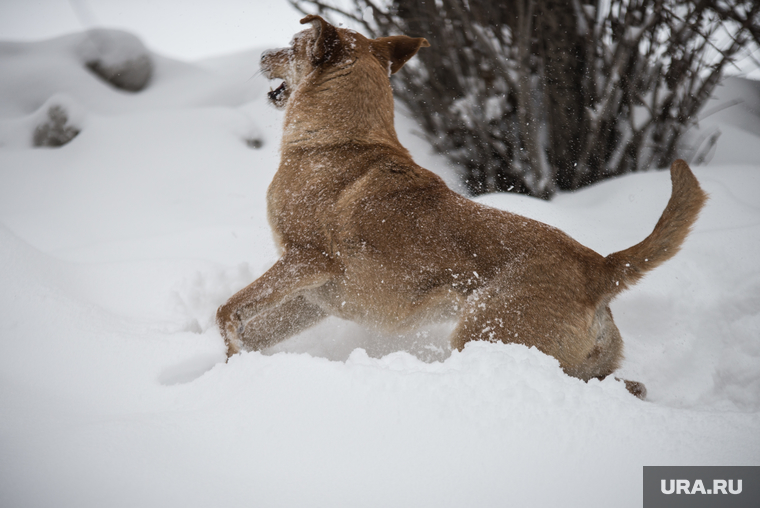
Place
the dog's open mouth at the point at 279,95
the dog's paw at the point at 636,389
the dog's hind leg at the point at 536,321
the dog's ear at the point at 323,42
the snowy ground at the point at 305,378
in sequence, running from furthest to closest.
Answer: the dog's open mouth at the point at 279,95
the dog's ear at the point at 323,42
the dog's paw at the point at 636,389
the dog's hind leg at the point at 536,321
the snowy ground at the point at 305,378

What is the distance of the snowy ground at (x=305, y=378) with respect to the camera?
1.36 meters

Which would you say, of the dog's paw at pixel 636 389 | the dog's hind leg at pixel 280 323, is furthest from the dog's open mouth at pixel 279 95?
the dog's paw at pixel 636 389

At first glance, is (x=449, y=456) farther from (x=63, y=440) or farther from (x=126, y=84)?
(x=126, y=84)

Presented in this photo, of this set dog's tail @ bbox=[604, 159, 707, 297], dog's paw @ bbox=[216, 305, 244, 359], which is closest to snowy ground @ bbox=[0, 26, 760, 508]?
dog's paw @ bbox=[216, 305, 244, 359]

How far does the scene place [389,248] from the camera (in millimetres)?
2252

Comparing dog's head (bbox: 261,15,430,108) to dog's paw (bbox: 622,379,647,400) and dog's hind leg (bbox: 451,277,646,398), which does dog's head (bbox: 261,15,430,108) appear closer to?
dog's hind leg (bbox: 451,277,646,398)

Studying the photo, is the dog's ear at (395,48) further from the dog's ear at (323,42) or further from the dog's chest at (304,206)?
the dog's chest at (304,206)

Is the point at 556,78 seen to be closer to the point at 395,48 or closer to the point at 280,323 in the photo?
the point at 395,48

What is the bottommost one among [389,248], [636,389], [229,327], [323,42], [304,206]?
[636,389]

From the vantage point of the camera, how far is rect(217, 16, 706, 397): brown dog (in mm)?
2033

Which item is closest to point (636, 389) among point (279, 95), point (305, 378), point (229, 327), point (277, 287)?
point (305, 378)

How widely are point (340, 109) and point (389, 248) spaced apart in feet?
2.89

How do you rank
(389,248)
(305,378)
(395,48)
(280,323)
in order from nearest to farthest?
(305,378)
(389,248)
(280,323)
(395,48)

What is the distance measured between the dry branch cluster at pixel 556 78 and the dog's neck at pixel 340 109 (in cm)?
197
